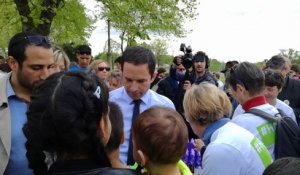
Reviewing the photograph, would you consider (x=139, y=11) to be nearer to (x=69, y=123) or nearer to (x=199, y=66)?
(x=199, y=66)

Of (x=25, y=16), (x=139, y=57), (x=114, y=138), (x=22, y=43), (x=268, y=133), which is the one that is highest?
(x=25, y=16)

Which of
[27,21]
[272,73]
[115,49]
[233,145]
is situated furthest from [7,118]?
[115,49]

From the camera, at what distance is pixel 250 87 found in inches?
134

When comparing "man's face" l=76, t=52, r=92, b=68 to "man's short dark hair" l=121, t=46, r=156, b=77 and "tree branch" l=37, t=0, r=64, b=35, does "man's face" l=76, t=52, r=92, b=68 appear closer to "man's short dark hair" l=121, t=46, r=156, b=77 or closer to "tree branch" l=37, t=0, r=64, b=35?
"man's short dark hair" l=121, t=46, r=156, b=77

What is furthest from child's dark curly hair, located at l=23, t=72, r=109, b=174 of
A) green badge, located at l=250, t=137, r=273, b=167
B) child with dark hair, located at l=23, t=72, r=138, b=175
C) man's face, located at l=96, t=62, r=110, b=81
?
man's face, located at l=96, t=62, r=110, b=81

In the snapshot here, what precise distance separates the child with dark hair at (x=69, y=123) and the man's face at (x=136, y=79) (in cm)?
172

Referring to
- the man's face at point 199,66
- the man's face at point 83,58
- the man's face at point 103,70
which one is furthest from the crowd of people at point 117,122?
the man's face at point 83,58

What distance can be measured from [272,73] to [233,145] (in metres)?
2.21

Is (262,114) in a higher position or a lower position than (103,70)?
higher

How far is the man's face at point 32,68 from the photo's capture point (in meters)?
2.93

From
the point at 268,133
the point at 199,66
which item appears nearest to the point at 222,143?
the point at 268,133

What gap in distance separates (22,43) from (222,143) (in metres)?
1.57

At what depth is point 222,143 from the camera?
2.47m

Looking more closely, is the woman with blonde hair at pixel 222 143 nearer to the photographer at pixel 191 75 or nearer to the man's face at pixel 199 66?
the photographer at pixel 191 75
